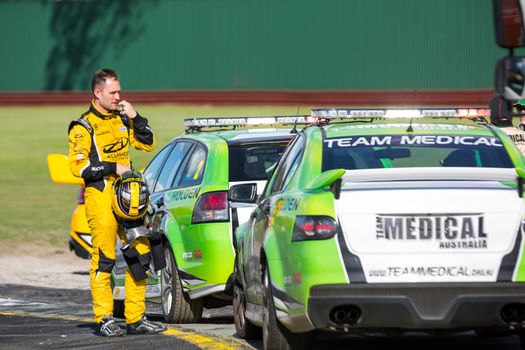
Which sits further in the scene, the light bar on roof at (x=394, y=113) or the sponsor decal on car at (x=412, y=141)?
→ the light bar on roof at (x=394, y=113)

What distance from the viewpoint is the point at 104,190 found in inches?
412

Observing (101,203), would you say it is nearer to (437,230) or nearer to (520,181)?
(437,230)

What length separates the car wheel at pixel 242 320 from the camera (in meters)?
9.70

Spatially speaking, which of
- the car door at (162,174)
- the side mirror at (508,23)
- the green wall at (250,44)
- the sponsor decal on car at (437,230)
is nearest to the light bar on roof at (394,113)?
the side mirror at (508,23)

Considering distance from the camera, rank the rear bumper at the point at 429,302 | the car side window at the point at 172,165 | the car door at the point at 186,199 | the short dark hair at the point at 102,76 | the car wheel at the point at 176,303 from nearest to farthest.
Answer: the rear bumper at the point at 429,302
the short dark hair at the point at 102,76
the car door at the point at 186,199
the car wheel at the point at 176,303
the car side window at the point at 172,165

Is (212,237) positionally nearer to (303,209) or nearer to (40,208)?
(303,209)

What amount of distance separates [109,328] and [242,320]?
1.10m

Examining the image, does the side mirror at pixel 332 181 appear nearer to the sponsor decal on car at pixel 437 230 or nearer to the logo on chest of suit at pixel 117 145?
the sponsor decal on car at pixel 437 230

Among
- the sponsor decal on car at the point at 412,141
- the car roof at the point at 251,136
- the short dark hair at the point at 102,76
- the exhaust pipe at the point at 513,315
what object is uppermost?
the short dark hair at the point at 102,76

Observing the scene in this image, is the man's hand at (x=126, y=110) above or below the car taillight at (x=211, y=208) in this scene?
above

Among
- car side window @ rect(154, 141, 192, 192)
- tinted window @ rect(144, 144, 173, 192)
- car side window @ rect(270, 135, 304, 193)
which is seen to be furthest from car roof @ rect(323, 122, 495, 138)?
tinted window @ rect(144, 144, 173, 192)

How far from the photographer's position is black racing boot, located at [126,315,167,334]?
10312mm

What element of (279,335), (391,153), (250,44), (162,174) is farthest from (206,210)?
(250,44)

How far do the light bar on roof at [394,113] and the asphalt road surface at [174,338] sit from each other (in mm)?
1403
